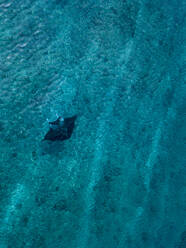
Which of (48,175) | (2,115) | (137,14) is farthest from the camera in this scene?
(137,14)

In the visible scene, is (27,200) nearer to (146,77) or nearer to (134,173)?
(134,173)

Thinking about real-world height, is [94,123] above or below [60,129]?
below

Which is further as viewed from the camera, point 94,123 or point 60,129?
point 94,123

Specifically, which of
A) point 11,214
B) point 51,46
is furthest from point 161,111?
point 11,214

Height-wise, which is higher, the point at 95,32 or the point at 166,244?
the point at 95,32

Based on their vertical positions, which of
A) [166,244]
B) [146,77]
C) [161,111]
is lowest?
[166,244]
